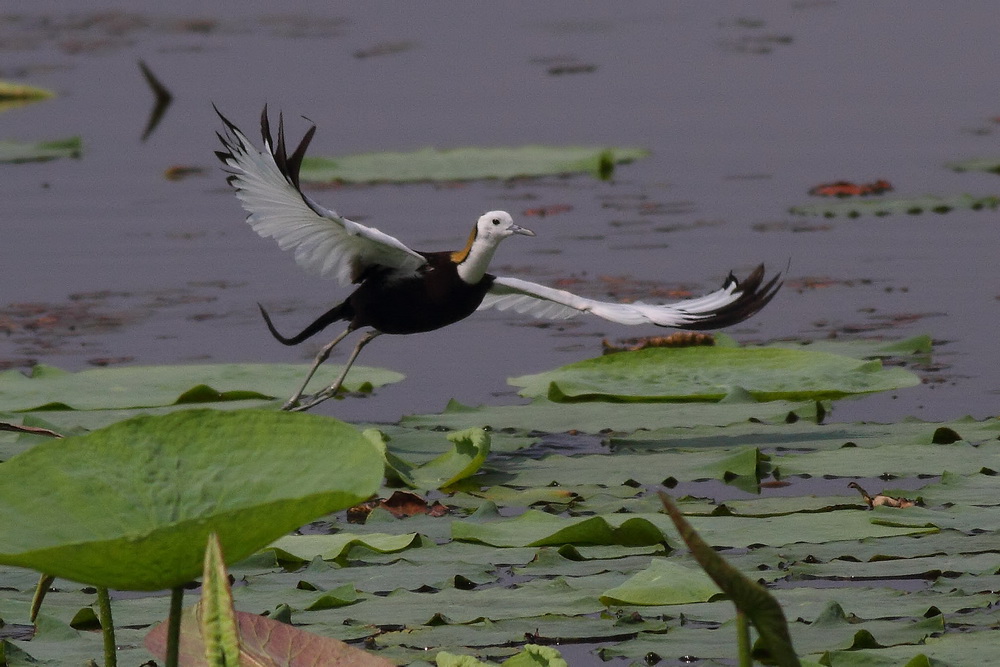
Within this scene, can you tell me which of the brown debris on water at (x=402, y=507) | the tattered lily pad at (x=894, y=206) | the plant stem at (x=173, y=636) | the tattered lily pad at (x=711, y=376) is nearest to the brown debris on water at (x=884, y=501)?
the brown debris on water at (x=402, y=507)

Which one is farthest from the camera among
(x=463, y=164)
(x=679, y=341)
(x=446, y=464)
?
(x=463, y=164)

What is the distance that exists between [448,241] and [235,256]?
1240 mm

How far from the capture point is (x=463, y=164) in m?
10.9

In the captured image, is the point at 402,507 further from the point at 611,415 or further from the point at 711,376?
the point at 711,376

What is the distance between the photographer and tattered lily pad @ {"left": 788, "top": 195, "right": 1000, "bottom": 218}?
29.3ft

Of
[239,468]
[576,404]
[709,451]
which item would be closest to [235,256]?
[576,404]

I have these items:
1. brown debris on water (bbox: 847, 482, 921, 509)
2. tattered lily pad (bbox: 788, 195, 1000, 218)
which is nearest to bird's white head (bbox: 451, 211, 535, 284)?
brown debris on water (bbox: 847, 482, 921, 509)

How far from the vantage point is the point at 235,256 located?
9.09 meters

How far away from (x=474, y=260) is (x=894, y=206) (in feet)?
12.5

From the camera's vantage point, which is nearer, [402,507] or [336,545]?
[336,545]

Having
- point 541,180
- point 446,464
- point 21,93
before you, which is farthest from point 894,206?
point 21,93

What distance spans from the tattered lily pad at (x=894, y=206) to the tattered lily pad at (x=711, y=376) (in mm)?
3325

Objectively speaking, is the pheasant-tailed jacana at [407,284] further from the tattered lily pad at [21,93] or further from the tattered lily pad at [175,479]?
the tattered lily pad at [21,93]

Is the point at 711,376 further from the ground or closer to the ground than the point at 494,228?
closer to the ground
